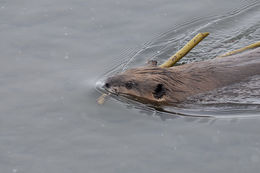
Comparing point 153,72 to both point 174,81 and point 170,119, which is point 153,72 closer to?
point 174,81

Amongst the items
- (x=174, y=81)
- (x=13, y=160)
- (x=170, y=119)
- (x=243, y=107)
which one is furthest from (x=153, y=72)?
(x=13, y=160)

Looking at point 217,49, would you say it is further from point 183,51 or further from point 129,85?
point 129,85

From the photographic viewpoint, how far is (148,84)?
7.72 meters

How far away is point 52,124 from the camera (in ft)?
23.8

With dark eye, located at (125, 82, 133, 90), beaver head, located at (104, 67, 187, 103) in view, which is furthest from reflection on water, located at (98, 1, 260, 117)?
dark eye, located at (125, 82, 133, 90)

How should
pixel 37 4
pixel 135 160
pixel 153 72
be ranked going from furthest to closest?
1. pixel 37 4
2. pixel 153 72
3. pixel 135 160

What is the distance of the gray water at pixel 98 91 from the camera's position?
6398 millimetres

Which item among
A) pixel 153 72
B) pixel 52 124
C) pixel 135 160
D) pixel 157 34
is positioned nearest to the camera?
pixel 135 160

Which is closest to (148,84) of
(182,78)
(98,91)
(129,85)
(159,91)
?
(159,91)

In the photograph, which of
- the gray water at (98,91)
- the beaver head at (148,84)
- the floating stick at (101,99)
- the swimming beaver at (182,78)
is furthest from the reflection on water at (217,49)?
the floating stick at (101,99)

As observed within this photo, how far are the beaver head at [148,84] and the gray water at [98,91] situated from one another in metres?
0.24

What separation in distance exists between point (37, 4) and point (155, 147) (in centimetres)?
521

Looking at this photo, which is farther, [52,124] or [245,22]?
[245,22]

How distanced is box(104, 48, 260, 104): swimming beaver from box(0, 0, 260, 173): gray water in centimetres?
30
